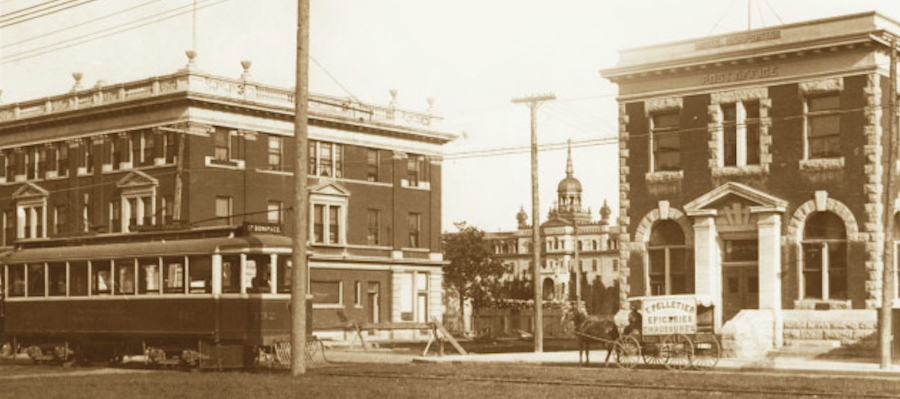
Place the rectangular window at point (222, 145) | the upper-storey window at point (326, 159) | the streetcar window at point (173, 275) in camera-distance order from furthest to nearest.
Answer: the upper-storey window at point (326, 159), the rectangular window at point (222, 145), the streetcar window at point (173, 275)

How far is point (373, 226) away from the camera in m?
69.1

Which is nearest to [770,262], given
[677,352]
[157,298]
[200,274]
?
[677,352]

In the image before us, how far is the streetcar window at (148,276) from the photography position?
33.2 metres

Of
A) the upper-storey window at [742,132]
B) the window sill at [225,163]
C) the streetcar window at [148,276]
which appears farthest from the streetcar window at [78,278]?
the window sill at [225,163]

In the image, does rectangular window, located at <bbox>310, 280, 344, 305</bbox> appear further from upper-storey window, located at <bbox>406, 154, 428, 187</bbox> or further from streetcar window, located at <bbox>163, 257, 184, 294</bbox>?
streetcar window, located at <bbox>163, 257, 184, 294</bbox>

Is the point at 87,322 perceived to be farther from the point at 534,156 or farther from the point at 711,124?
the point at 711,124

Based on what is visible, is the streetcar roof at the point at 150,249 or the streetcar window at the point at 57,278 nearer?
the streetcar roof at the point at 150,249

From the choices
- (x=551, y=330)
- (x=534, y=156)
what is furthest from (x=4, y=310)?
(x=551, y=330)

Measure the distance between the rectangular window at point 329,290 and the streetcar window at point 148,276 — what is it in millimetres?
30608

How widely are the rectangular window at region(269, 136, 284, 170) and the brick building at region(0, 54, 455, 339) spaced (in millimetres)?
91

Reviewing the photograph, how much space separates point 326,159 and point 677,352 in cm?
3855

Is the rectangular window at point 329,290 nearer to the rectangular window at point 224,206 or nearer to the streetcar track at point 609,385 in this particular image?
the rectangular window at point 224,206

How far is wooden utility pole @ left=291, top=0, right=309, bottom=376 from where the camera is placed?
Result: 26.9m

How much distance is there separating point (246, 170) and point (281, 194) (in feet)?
8.25
